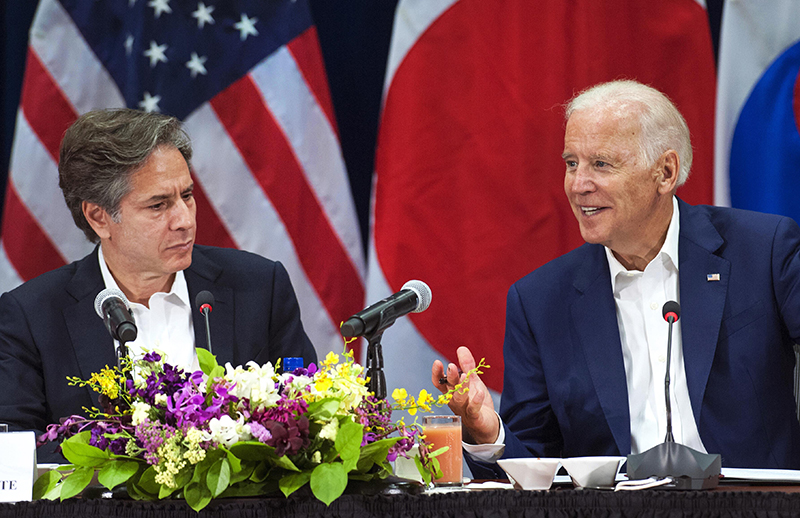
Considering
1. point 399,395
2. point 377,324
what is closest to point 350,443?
point 399,395

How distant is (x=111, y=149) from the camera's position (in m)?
2.66

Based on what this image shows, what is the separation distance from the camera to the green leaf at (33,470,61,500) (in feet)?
5.41

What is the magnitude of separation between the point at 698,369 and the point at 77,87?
271 centimetres

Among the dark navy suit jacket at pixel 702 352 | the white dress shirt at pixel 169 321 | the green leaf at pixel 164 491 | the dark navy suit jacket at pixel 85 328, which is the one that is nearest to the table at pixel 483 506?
the green leaf at pixel 164 491

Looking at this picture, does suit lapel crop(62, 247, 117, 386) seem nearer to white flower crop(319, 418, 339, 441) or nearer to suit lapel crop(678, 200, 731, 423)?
white flower crop(319, 418, 339, 441)

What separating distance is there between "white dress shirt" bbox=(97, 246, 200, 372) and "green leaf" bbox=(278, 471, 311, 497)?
1.26m

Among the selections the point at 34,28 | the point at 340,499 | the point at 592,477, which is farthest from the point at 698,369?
the point at 34,28

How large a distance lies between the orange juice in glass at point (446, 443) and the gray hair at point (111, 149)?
4.66ft

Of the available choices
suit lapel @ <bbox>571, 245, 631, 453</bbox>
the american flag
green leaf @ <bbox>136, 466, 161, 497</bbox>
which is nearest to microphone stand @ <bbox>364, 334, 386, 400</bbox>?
green leaf @ <bbox>136, 466, 161, 497</bbox>

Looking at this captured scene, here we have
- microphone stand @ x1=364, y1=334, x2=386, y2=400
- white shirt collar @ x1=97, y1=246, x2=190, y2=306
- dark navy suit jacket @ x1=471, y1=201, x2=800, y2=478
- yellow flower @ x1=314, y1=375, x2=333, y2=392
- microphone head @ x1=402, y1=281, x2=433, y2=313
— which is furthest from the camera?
white shirt collar @ x1=97, y1=246, x2=190, y2=306

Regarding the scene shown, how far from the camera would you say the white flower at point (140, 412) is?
1.53 m

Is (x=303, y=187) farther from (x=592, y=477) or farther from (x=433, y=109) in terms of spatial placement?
(x=592, y=477)

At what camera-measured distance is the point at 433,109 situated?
3475 millimetres

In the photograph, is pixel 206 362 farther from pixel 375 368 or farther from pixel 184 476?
pixel 375 368
